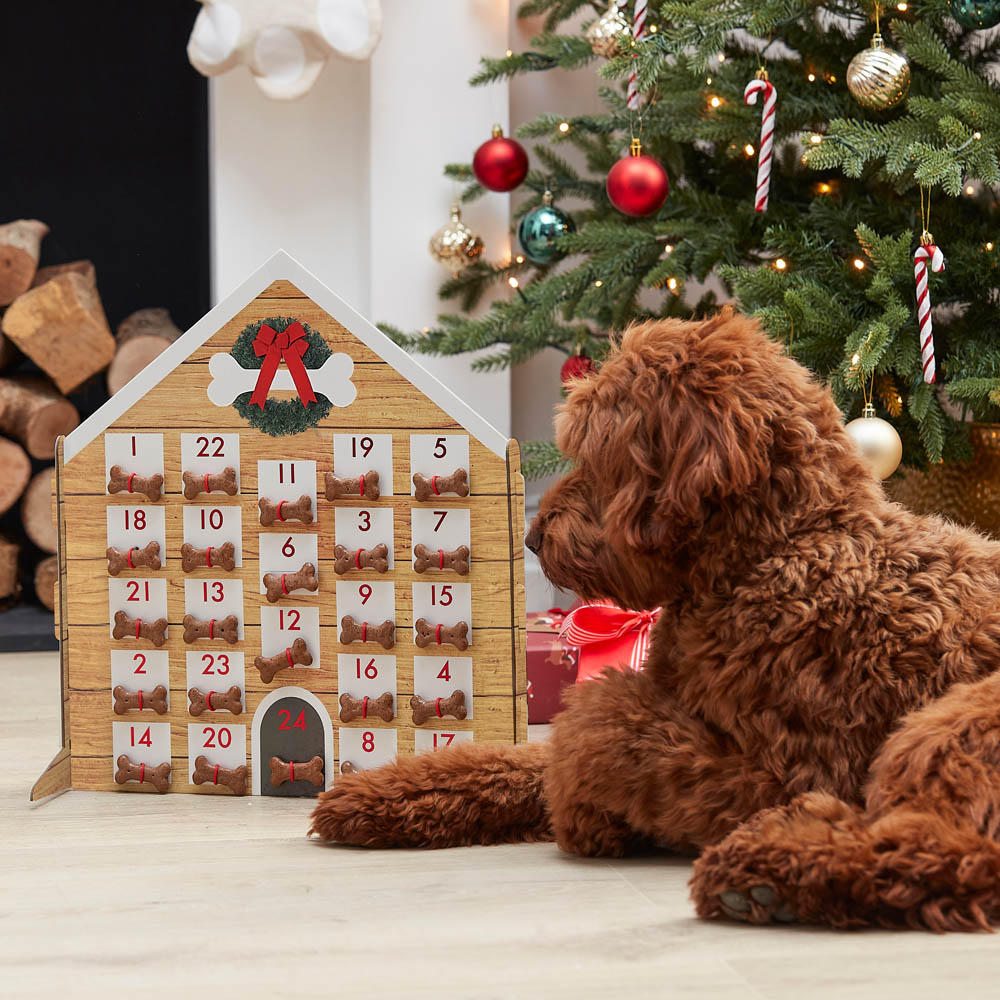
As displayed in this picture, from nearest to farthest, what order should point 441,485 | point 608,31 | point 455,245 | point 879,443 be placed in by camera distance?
point 441,485 < point 879,443 < point 608,31 < point 455,245

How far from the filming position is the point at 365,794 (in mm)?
1015

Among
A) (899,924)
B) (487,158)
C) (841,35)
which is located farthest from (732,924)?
(487,158)

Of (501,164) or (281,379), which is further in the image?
(501,164)

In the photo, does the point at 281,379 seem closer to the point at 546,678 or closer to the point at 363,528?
the point at 363,528

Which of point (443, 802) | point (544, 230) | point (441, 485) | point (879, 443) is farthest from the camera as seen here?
point (544, 230)

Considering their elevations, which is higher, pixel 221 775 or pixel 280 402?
pixel 280 402

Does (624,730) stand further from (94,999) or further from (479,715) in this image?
(94,999)

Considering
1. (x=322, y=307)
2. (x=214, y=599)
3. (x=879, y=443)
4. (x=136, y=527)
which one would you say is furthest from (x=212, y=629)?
(x=879, y=443)

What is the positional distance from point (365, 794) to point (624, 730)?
0.24 m

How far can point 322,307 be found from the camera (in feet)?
3.87

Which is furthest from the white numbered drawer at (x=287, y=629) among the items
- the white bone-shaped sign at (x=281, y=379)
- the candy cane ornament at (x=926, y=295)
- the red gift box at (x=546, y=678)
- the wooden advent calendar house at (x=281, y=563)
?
the candy cane ornament at (x=926, y=295)

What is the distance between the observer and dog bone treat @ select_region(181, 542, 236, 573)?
119 cm

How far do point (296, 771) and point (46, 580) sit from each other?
1457 millimetres

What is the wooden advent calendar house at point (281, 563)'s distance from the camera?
3.81 feet
